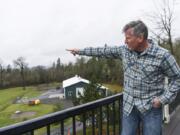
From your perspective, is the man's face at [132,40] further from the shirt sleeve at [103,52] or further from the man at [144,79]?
the shirt sleeve at [103,52]

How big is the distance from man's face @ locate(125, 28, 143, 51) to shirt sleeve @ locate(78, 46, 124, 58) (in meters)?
0.30

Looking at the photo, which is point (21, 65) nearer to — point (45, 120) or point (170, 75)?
point (170, 75)

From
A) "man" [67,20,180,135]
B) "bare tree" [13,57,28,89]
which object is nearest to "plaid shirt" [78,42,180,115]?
"man" [67,20,180,135]

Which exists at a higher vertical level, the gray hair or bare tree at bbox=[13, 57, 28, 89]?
the gray hair

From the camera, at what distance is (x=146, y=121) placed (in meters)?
2.88

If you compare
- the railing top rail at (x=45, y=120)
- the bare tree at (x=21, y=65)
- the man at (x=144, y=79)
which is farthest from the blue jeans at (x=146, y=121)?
the bare tree at (x=21, y=65)

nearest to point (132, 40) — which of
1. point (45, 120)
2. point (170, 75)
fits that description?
point (170, 75)

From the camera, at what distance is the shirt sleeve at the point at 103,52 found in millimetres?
3077

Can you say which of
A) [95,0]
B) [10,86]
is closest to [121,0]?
[95,0]

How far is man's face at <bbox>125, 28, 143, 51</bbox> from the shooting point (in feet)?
8.89

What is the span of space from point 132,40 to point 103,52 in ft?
1.46

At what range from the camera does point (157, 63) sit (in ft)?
9.09

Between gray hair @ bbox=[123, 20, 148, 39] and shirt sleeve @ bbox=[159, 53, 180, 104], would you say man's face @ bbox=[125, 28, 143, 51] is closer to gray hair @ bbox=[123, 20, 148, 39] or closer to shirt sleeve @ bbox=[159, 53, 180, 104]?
Answer: gray hair @ bbox=[123, 20, 148, 39]

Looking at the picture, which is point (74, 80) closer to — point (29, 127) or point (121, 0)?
point (121, 0)
